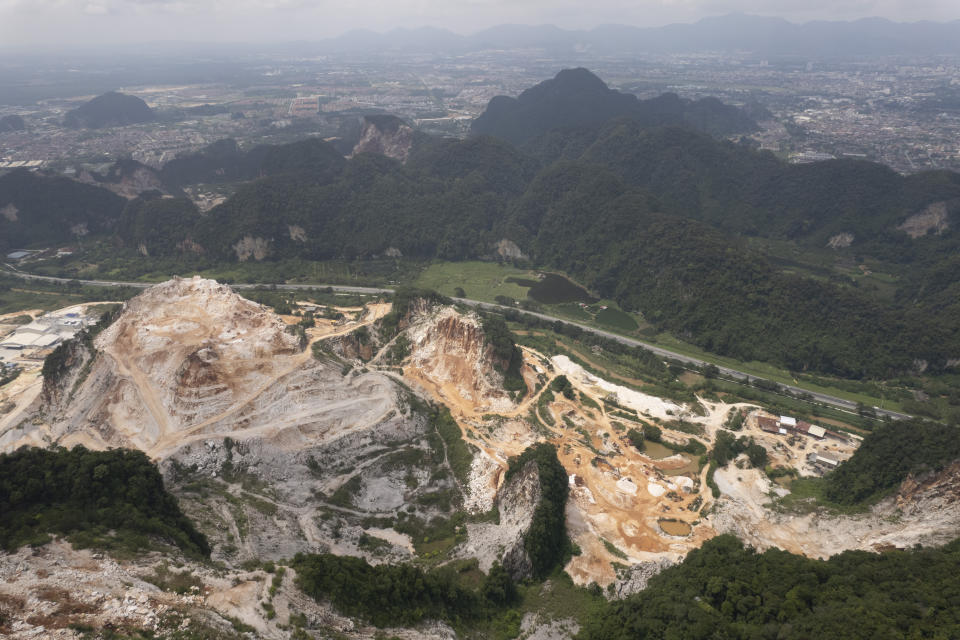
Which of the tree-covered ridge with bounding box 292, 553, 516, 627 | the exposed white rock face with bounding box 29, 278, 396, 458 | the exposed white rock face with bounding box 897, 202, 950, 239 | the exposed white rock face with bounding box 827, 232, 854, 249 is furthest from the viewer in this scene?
the exposed white rock face with bounding box 827, 232, 854, 249

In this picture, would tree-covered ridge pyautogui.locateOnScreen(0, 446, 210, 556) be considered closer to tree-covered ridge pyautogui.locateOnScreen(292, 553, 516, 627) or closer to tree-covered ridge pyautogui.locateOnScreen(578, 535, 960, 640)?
tree-covered ridge pyautogui.locateOnScreen(292, 553, 516, 627)

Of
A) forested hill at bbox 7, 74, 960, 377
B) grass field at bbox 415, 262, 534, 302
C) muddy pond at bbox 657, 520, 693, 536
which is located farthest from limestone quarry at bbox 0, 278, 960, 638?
grass field at bbox 415, 262, 534, 302

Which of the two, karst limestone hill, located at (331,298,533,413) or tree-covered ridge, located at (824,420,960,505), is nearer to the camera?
tree-covered ridge, located at (824,420,960,505)

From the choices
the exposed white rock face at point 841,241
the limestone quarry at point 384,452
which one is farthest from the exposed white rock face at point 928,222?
the limestone quarry at point 384,452

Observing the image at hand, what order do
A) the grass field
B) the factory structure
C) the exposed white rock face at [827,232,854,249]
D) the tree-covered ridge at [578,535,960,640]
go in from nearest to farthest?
the tree-covered ridge at [578,535,960,640]
the factory structure
the grass field
the exposed white rock face at [827,232,854,249]

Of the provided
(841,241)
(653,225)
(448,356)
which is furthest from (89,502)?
(841,241)

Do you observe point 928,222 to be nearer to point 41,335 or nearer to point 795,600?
point 795,600
